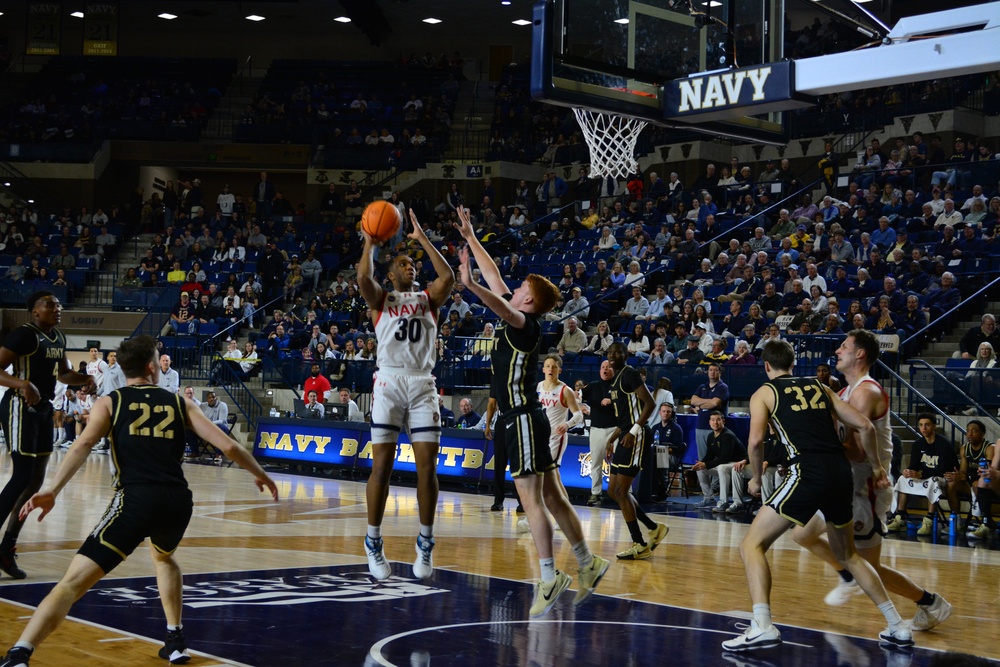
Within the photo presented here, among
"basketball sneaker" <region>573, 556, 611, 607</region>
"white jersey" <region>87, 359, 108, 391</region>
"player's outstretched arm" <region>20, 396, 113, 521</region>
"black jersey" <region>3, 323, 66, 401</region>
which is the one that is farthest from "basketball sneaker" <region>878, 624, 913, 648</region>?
"white jersey" <region>87, 359, 108, 391</region>

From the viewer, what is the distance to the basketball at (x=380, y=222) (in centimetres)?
671

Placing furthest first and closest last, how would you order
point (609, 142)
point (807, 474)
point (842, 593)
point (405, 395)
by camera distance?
point (609, 142) → point (842, 593) → point (405, 395) → point (807, 474)

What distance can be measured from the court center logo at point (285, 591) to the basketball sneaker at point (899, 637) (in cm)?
305

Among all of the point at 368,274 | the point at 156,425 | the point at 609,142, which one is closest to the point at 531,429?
the point at 368,274

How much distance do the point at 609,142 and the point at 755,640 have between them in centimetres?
679

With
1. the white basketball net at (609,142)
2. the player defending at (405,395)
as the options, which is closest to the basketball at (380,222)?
the player defending at (405,395)

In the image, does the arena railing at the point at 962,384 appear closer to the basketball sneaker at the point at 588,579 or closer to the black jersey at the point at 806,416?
the black jersey at the point at 806,416

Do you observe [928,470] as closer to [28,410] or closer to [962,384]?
[962,384]

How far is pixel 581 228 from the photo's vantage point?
82.7 ft

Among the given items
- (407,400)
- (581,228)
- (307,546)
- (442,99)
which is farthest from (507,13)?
(407,400)

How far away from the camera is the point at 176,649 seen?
579 cm

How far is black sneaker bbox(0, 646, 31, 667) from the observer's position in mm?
5160

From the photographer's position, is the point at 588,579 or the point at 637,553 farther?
the point at 637,553

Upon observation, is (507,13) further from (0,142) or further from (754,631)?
(754,631)
